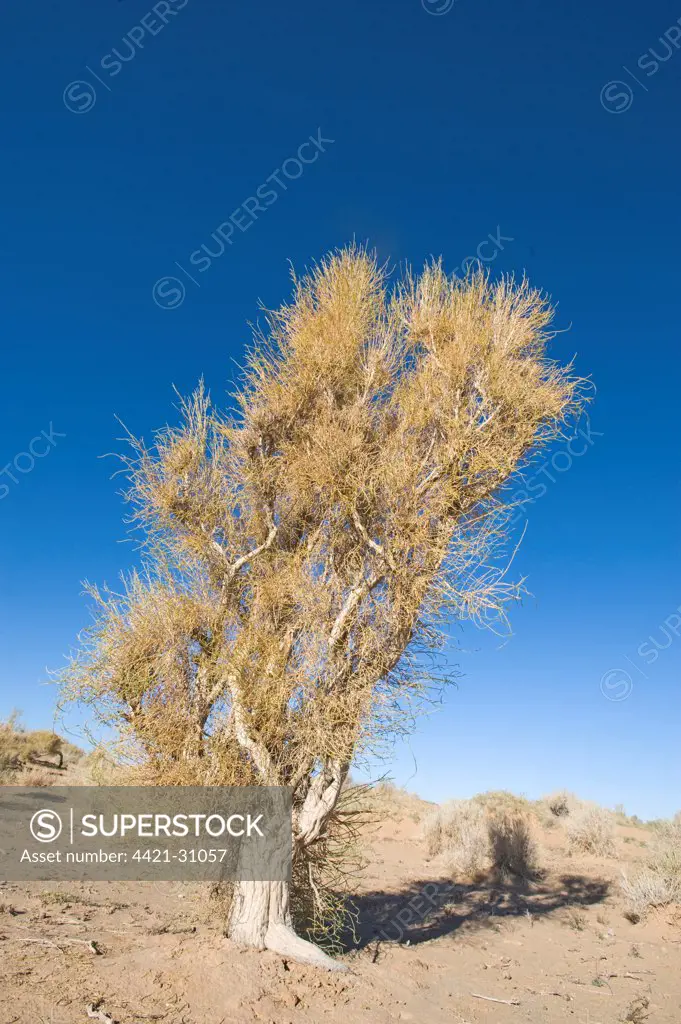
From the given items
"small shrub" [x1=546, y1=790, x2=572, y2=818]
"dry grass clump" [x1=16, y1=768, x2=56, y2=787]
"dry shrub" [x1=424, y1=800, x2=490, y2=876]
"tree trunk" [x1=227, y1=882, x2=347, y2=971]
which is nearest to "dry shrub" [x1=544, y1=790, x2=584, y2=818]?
"small shrub" [x1=546, y1=790, x2=572, y2=818]

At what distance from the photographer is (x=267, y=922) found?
7012mm

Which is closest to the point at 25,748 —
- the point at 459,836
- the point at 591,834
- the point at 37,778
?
the point at 37,778

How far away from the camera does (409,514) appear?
7.67 metres

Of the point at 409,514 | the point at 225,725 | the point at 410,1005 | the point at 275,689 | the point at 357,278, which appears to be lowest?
the point at 410,1005

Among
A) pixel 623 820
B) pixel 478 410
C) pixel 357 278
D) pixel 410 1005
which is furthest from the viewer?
pixel 623 820

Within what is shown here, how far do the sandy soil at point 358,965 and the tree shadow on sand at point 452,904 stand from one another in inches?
2.2

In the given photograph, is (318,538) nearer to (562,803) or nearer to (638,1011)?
(638,1011)

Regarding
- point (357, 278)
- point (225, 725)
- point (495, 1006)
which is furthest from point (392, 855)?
point (357, 278)

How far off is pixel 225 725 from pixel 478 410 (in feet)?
16.1

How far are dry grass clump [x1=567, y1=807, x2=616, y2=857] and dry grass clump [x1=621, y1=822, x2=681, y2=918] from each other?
7.04m

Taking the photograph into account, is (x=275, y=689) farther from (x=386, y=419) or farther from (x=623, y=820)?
(x=623, y=820)

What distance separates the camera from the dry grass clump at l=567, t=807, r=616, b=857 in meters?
18.5

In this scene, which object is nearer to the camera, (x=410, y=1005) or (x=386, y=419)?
(x=410, y=1005)

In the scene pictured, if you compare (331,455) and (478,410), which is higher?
(478,410)
